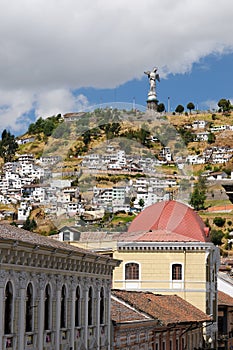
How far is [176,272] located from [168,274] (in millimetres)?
548

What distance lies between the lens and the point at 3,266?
2392 centimetres

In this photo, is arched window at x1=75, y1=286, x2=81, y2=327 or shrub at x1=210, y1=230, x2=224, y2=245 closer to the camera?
arched window at x1=75, y1=286, x2=81, y2=327

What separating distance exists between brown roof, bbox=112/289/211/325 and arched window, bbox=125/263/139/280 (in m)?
3.21

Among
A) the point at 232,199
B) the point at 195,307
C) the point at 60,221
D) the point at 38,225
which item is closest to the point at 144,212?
the point at 195,307

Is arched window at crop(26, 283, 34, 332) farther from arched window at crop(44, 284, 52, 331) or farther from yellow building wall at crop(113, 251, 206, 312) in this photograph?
yellow building wall at crop(113, 251, 206, 312)

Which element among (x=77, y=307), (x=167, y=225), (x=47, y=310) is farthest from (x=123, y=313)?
(x=167, y=225)

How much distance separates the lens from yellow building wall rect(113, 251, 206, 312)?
191ft

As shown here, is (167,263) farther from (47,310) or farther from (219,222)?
(219,222)

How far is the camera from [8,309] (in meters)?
24.8

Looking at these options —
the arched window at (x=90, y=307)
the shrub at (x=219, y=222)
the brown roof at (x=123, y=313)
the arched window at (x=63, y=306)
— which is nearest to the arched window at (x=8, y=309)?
the arched window at (x=63, y=306)

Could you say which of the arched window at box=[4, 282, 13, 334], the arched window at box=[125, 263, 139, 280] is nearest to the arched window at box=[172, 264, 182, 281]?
the arched window at box=[125, 263, 139, 280]

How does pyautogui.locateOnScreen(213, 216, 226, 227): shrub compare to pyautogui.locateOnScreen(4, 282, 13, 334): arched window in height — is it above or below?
above

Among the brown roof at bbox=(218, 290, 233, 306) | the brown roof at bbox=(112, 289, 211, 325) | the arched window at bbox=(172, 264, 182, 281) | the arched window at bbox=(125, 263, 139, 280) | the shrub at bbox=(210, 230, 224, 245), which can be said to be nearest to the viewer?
the brown roof at bbox=(112, 289, 211, 325)

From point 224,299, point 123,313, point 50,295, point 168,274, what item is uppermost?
point 168,274
